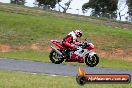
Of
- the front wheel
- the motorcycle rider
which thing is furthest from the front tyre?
the front wheel

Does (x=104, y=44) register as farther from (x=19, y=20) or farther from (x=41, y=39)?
(x=19, y=20)

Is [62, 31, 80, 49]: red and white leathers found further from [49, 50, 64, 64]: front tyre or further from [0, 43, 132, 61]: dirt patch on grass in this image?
[0, 43, 132, 61]: dirt patch on grass

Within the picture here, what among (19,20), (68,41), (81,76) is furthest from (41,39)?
(81,76)

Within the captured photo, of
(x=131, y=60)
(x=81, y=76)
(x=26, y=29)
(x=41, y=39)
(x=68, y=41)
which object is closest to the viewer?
(x=81, y=76)

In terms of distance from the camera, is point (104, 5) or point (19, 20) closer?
point (19, 20)

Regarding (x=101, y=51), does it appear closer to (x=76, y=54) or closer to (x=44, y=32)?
(x=44, y=32)

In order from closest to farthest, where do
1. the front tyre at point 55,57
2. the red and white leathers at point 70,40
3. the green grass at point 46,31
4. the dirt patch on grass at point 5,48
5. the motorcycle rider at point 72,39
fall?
the motorcycle rider at point 72,39
the red and white leathers at point 70,40
the front tyre at point 55,57
the dirt patch on grass at point 5,48
the green grass at point 46,31

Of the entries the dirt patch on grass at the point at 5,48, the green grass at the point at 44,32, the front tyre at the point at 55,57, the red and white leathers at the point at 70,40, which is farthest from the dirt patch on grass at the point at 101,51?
the red and white leathers at the point at 70,40

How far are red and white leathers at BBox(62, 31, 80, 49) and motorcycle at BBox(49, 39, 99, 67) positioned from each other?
9.7 inches

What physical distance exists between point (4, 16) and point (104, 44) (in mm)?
11462

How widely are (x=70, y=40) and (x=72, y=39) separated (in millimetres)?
264

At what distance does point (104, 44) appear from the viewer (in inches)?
1442

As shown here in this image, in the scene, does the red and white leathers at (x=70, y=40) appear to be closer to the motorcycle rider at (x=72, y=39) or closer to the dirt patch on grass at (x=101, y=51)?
the motorcycle rider at (x=72, y=39)

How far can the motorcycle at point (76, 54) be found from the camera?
18.2 meters
